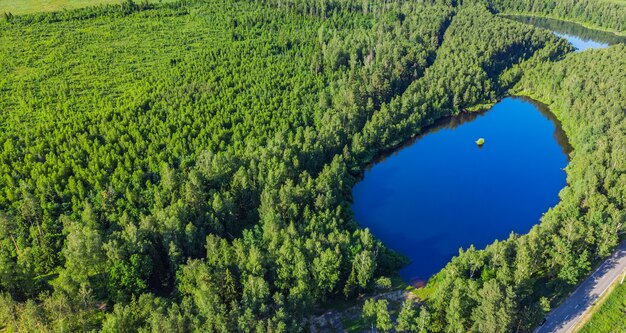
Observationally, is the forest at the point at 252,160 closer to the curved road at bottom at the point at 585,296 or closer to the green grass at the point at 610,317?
the curved road at bottom at the point at 585,296

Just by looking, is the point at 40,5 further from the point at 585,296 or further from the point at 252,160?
the point at 585,296

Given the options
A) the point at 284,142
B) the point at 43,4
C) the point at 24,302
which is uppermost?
the point at 43,4

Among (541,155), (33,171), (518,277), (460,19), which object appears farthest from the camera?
(460,19)

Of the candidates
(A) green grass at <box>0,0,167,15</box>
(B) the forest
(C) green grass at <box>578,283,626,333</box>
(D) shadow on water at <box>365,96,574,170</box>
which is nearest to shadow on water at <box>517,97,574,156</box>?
(D) shadow on water at <box>365,96,574,170</box>

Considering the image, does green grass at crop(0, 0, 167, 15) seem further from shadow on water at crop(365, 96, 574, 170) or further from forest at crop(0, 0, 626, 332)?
shadow on water at crop(365, 96, 574, 170)

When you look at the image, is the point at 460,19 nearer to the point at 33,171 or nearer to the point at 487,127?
the point at 487,127

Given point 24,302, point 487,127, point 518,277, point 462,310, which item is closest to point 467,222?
point 518,277

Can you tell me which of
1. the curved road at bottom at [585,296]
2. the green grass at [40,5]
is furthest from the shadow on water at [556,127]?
the green grass at [40,5]
